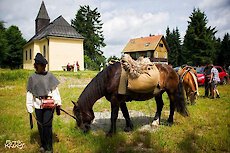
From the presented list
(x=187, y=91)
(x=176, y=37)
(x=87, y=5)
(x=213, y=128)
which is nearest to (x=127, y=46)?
(x=87, y=5)

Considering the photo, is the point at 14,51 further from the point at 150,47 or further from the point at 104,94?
the point at 104,94

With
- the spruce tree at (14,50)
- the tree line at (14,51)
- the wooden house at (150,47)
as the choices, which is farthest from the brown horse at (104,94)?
the wooden house at (150,47)

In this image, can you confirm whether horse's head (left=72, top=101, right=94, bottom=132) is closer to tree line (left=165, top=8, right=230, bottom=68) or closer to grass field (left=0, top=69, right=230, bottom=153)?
grass field (left=0, top=69, right=230, bottom=153)

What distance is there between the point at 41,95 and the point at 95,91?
5.05ft

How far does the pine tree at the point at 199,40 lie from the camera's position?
36969 mm

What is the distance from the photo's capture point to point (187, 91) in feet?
34.6

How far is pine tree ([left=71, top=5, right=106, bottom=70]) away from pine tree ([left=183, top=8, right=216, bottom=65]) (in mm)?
18074

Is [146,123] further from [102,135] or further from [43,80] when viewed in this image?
[43,80]

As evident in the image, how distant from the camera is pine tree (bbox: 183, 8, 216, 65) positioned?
37.0 meters

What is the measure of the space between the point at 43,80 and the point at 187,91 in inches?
292

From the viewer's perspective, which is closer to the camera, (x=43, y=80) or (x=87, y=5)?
(x=43, y=80)

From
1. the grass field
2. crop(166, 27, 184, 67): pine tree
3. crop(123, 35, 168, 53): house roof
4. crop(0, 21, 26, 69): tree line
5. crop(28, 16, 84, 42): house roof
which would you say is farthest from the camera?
crop(166, 27, 184, 67): pine tree
